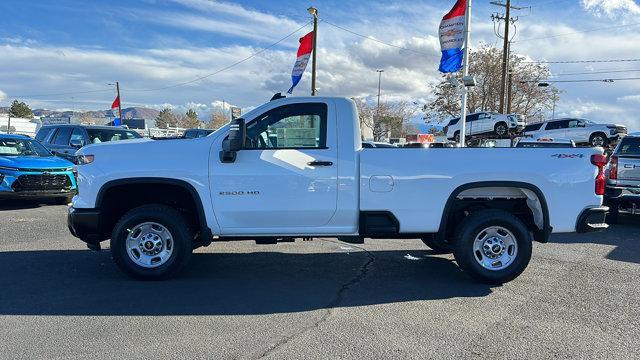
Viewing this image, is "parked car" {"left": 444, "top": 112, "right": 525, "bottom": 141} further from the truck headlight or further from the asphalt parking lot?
the truck headlight

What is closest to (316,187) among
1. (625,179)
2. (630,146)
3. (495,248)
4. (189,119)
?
(495,248)

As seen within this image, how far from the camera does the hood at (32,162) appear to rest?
35.2 feet

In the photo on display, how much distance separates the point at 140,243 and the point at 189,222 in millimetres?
608

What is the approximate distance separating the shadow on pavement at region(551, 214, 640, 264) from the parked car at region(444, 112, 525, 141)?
780 inches

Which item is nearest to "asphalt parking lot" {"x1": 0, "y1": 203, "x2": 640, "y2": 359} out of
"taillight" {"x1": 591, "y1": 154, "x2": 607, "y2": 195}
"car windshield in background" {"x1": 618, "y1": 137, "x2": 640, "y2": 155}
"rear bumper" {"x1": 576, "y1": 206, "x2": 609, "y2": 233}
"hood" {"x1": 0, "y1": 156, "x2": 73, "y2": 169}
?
"rear bumper" {"x1": 576, "y1": 206, "x2": 609, "y2": 233}

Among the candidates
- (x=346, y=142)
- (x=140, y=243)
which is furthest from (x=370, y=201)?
(x=140, y=243)

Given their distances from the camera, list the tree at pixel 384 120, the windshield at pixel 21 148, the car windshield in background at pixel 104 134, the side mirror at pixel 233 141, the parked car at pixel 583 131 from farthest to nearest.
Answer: the tree at pixel 384 120 → the parked car at pixel 583 131 → the car windshield in background at pixel 104 134 → the windshield at pixel 21 148 → the side mirror at pixel 233 141

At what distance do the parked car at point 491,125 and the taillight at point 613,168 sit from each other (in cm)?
1950

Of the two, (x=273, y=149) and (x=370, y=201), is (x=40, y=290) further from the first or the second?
(x=370, y=201)

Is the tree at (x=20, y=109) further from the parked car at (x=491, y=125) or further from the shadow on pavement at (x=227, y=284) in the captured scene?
the shadow on pavement at (x=227, y=284)

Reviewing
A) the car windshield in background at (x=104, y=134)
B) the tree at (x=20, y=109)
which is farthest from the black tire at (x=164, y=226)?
the tree at (x=20, y=109)

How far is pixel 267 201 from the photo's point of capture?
5566mm

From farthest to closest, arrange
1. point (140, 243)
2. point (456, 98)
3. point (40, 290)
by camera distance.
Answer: point (456, 98)
point (140, 243)
point (40, 290)

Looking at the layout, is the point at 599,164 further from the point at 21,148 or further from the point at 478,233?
the point at 21,148
